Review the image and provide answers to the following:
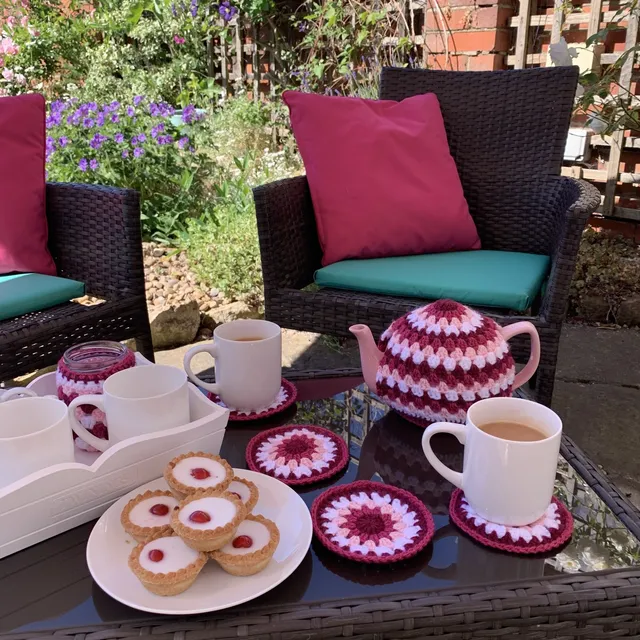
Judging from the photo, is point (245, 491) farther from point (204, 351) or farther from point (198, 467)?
point (204, 351)

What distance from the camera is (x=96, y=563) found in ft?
2.42

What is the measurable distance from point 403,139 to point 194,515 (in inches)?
57.0

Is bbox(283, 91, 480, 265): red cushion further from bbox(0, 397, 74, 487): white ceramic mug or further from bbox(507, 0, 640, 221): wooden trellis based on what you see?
bbox(507, 0, 640, 221): wooden trellis

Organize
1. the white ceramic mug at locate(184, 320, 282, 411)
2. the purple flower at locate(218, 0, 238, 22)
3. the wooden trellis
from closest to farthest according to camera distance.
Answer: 1. the white ceramic mug at locate(184, 320, 282, 411)
2. the wooden trellis
3. the purple flower at locate(218, 0, 238, 22)

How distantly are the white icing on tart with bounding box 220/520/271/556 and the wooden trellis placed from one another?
271 centimetres

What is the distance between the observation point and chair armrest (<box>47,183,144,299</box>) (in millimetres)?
1733

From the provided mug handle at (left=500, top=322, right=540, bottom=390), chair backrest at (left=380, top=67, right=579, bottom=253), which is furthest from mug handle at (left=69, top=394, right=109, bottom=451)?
chair backrest at (left=380, top=67, right=579, bottom=253)

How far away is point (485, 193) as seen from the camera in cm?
208

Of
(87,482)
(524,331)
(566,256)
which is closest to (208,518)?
(87,482)

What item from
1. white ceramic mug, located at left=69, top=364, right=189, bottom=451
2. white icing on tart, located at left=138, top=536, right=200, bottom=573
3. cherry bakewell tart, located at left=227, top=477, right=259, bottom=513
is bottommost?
white icing on tart, located at left=138, top=536, right=200, bottom=573

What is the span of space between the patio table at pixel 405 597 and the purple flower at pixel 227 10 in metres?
3.82

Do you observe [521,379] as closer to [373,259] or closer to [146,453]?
[146,453]

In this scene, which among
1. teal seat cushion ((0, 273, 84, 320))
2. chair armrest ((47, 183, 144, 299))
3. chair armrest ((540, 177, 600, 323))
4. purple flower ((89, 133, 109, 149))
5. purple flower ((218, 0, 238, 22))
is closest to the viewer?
chair armrest ((540, 177, 600, 323))

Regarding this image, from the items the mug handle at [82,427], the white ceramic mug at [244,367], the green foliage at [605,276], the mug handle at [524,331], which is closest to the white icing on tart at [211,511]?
the mug handle at [82,427]
